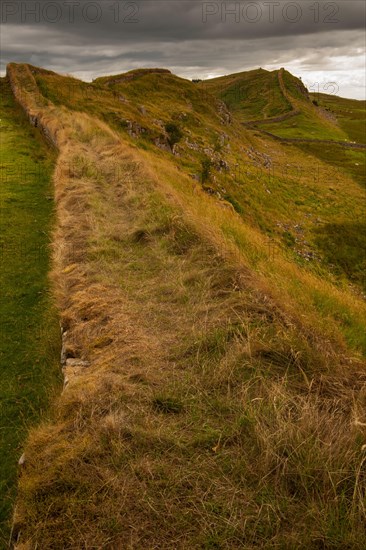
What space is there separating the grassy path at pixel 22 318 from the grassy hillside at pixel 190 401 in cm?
61

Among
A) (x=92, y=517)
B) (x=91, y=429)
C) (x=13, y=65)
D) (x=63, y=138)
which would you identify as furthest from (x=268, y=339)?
(x=13, y=65)

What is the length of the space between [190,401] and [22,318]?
14.8ft

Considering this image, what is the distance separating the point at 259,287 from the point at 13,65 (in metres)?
35.6

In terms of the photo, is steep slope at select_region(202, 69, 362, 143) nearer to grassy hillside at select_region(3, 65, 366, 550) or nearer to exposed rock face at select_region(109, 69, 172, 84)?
exposed rock face at select_region(109, 69, 172, 84)

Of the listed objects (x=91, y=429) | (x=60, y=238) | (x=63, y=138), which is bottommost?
(x=91, y=429)

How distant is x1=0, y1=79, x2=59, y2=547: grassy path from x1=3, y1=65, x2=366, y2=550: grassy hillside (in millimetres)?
606

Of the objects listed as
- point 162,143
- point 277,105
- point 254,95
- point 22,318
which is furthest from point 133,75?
point 254,95

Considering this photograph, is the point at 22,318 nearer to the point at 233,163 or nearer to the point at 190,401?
the point at 190,401

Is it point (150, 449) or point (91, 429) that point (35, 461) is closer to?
point (91, 429)

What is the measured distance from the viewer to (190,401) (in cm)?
479

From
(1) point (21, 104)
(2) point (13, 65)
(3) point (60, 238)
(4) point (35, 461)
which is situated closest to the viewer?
(4) point (35, 461)

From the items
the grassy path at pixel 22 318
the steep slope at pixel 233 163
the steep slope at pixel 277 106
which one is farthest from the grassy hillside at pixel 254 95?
the grassy path at pixel 22 318

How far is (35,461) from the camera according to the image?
4.20 metres

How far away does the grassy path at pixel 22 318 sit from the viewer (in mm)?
5480
